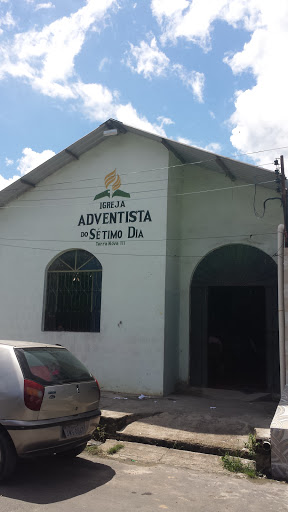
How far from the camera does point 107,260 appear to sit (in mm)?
9875

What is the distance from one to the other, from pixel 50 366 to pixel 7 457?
3.33ft

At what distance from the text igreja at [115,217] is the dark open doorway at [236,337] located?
A: 258 centimetres

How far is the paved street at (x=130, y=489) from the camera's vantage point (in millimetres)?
3840

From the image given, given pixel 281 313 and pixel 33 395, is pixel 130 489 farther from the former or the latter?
pixel 281 313

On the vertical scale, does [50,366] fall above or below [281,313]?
below

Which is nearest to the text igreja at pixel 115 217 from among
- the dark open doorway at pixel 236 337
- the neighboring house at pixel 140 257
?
the neighboring house at pixel 140 257

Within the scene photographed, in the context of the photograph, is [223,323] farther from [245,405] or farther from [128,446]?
[128,446]

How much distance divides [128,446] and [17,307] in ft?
19.5

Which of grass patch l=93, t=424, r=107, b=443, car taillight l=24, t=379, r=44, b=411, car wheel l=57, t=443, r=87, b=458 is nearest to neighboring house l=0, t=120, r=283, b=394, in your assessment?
grass patch l=93, t=424, r=107, b=443

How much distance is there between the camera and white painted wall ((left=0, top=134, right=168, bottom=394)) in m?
9.16

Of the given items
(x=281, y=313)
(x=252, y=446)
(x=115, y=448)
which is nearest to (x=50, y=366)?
(x=115, y=448)

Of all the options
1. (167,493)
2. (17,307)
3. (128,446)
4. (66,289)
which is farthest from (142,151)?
(167,493)

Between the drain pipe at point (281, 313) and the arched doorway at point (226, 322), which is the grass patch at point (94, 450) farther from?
the arched doorway at point (226, 322)

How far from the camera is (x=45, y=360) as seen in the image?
15.8ft
